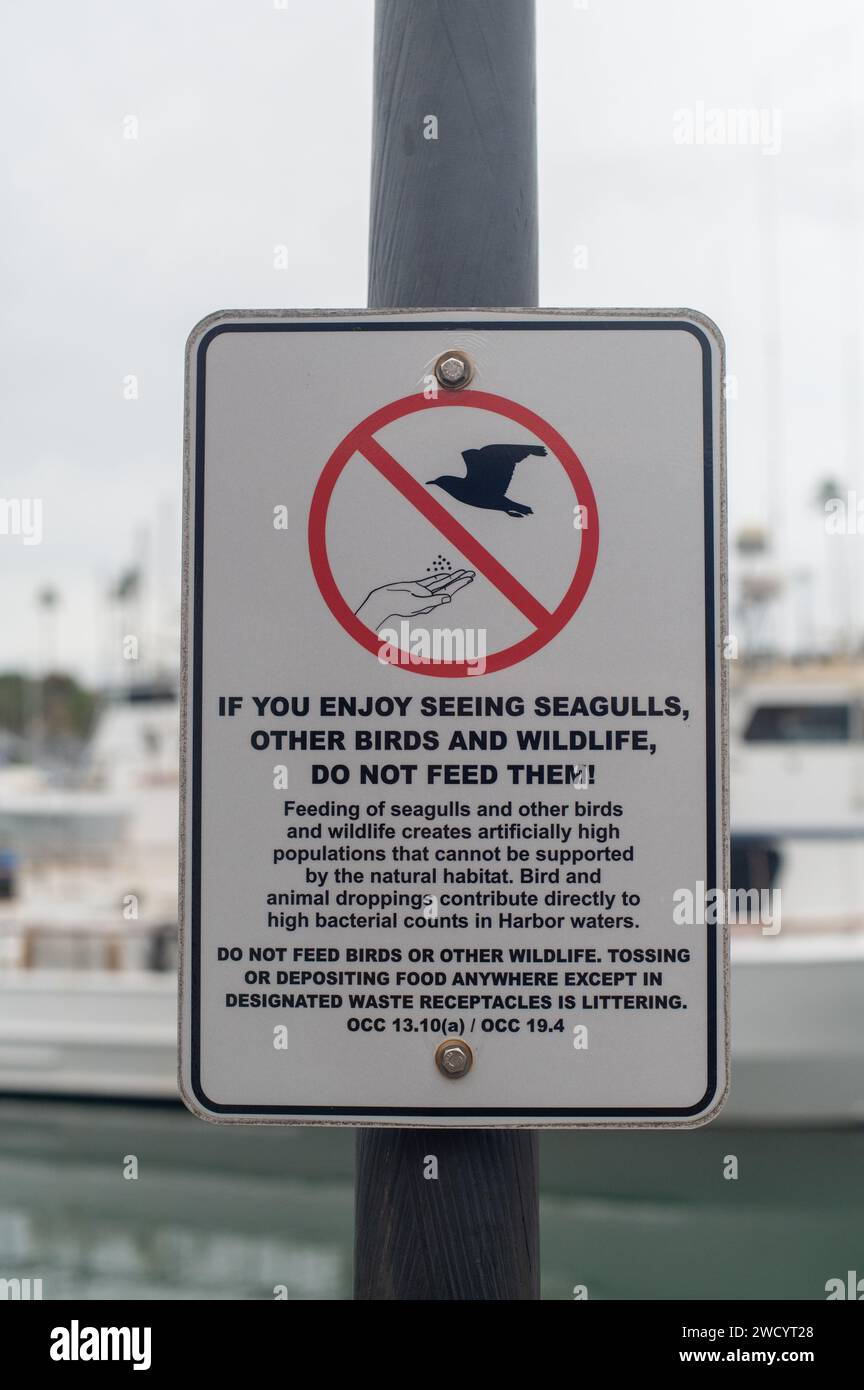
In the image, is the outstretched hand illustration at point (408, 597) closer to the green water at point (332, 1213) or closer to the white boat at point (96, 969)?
the green water at point (332, 1213)

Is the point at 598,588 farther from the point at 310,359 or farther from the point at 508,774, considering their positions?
the point at 310,359

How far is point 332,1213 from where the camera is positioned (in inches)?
323

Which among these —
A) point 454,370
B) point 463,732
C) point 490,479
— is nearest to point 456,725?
point 463,732

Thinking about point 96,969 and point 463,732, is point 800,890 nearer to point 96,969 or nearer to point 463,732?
point 96,969

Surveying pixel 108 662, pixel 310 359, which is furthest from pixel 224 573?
pixel 108 662

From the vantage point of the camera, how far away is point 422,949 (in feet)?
4.01

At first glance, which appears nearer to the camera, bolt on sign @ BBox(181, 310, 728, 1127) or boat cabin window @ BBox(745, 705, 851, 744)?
bolt on sign @ BBox(181, 310, 728, 1127)

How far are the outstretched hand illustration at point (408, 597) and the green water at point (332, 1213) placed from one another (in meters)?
6.41

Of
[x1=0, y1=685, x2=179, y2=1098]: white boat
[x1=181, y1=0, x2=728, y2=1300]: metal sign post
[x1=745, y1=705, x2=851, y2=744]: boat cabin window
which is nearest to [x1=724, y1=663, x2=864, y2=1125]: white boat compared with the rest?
[x1=745, y1=705, x2=851, y2=744]: boat cabin window

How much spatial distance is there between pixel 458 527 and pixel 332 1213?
26.1 feet

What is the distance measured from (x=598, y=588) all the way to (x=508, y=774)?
220 mm

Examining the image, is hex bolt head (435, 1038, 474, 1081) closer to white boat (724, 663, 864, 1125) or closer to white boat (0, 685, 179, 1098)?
white boat (724, 663, 864, 1125)

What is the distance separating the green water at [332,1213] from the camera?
278 inches

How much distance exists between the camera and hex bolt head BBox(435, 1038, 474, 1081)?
121 cm
